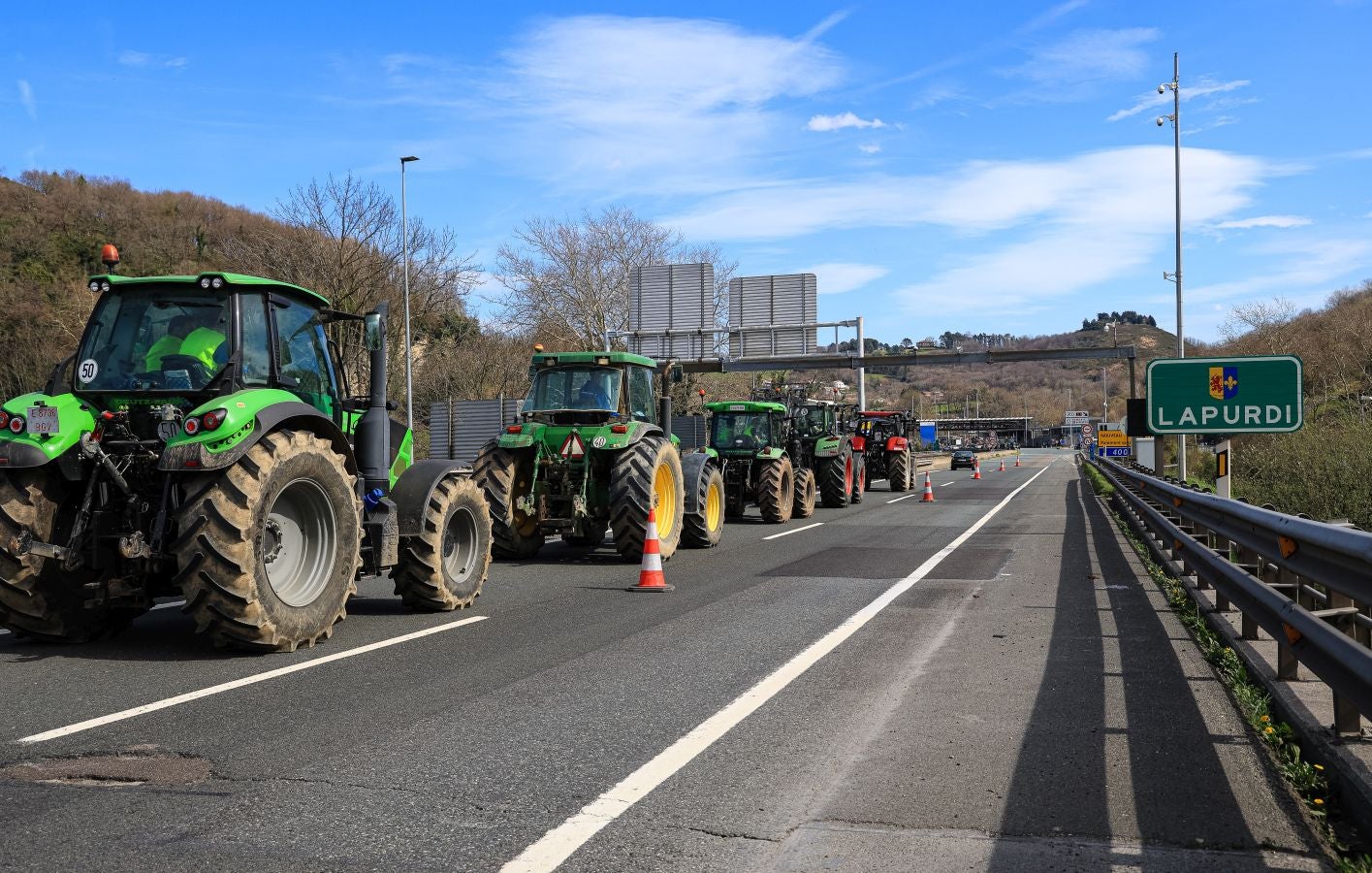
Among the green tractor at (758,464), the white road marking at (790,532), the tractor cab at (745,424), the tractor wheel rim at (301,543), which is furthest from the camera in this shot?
the tractor cab at (745,424)

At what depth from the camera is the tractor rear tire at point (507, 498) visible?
13164 mm

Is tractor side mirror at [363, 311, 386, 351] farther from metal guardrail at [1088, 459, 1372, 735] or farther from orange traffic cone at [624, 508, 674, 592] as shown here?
metal guardrail at [1088, 459, 1372, 735]

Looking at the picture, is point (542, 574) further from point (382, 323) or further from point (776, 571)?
point (382, 323)

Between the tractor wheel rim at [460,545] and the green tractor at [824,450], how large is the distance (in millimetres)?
16643

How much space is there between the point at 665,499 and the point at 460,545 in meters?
4.87

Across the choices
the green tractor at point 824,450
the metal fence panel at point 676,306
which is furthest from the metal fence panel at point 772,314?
the green tractor at point 824,450

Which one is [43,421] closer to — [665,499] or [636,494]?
[636,494]

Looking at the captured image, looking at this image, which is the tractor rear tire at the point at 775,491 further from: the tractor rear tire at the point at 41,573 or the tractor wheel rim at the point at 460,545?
the tractor rear tire at the point at 41,573

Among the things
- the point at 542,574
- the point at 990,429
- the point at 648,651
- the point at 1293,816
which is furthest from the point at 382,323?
the point at 990,429

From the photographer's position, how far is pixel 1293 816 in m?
4.23

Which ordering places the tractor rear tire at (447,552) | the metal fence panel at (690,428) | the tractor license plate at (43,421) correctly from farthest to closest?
the metal fence panel at (690,428), the tractor rear tire at (447,552), the tractor license plate at (43,421)

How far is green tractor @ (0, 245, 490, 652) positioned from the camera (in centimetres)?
691

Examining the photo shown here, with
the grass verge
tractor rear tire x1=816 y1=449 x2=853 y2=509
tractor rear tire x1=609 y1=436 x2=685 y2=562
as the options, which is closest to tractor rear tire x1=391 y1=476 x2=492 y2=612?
tractor rear tire x1=609 y1=436 x2=685 y2=562

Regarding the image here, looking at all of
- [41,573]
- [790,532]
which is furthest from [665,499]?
[41,573]
